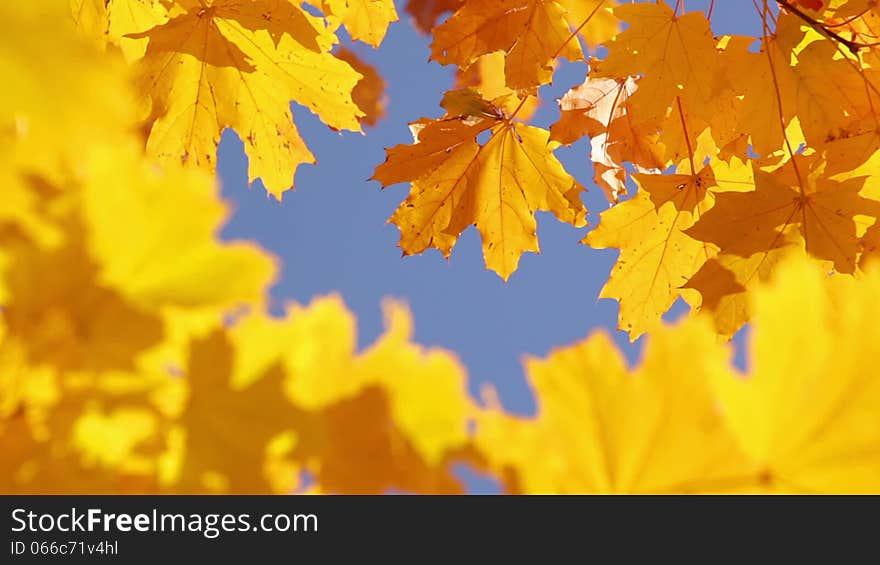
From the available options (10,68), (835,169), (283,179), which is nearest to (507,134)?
(283,179)

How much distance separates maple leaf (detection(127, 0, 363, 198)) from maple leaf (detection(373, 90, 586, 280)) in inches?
7.8

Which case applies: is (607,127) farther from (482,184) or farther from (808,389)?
(808,389)

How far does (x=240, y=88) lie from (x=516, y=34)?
58 centimetres

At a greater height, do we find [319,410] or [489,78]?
[489,78]

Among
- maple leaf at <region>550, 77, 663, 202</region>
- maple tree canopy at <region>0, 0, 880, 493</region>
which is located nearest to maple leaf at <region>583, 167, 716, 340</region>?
maple leaf at <region>550, 77, 663, 202</region>

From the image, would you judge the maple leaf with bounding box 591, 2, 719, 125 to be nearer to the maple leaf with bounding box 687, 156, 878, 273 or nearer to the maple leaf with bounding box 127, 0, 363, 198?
the maple leaf with bounding box 687, 156, 878, 273

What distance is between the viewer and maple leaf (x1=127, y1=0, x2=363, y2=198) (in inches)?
58.1

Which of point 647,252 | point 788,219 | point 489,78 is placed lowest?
point 788,219

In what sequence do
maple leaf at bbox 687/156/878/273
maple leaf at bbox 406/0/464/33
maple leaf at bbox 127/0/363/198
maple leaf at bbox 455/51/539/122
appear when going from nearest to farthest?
1. maple leaf at bbox 687/156/878/273
2. maple leaf at bbox 127/0/363/198
3. maple leaf at bbox 455/51/539/122
4. maple leaf at bbox 406/0/464/33

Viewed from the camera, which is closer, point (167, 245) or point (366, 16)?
point (167, 245)

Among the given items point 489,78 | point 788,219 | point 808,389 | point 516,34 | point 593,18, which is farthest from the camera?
point 489,78

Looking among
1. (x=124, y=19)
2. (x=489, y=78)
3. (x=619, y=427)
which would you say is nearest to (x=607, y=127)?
(x=489, y=78)

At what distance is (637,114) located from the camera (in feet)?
4.62

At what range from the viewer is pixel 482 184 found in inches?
67.9
